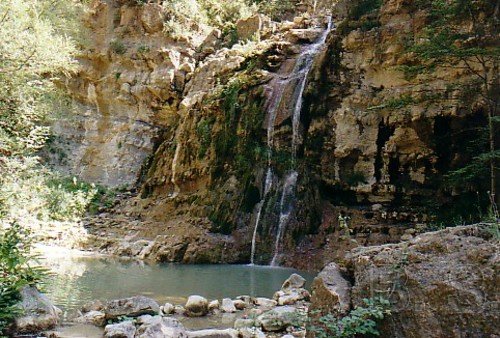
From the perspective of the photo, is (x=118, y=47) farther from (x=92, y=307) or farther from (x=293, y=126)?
(x=92, y=307)

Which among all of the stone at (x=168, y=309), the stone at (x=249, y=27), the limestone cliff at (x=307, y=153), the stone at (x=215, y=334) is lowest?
the stone at (x=168, y=309)

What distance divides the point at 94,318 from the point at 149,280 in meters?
4.10

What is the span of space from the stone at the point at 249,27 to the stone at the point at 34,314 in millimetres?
17248

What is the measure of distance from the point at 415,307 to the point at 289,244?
1008 centimetres

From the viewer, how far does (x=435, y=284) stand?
10.1 feet

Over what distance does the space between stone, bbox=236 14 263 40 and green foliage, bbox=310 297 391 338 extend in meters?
18.7

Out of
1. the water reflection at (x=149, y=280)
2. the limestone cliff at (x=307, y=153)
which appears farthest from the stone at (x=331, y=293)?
the limestone cliff at (x=307, y=153)

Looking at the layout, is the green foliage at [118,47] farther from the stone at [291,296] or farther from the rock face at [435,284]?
the rock face at [435,284]

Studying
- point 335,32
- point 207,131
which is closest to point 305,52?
point 335,32

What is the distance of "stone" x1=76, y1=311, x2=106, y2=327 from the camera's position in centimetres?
541

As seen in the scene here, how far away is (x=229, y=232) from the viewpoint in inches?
549

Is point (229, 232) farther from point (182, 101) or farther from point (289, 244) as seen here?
point (182, 101)

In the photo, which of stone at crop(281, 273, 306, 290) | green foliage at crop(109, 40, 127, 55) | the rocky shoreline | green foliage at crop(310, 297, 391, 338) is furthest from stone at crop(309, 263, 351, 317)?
green foliage at crop(109, 40, 127, 55)

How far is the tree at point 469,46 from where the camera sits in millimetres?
10227
